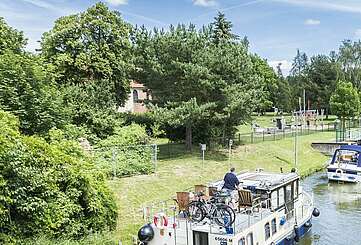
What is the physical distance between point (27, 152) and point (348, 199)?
67.5 ft

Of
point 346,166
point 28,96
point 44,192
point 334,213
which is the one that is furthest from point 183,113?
point 44,192

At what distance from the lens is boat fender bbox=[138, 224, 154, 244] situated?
14.6m

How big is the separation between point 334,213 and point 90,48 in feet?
82.8

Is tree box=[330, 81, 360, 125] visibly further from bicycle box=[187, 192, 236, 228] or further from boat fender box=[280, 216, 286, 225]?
bicycle box=[187, 192, 236, 228]

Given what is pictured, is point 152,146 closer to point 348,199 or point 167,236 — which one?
Answer: point 167,236

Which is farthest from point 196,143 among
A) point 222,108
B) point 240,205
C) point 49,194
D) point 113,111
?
point 49,194

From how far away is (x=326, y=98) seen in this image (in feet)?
270

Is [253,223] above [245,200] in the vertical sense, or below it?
below

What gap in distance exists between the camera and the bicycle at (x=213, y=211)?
13.6 metres

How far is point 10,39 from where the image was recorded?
27453 mm

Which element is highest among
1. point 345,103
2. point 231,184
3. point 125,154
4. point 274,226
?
point 345,103

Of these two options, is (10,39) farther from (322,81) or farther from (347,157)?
(322,81)

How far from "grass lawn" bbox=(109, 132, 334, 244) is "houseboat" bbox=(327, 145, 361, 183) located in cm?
259

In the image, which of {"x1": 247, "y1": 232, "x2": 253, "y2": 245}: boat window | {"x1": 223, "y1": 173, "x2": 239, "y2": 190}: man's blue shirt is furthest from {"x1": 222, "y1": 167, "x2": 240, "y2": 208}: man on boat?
{"x1": 247, "y1": 232, "x2": 253, "y2": 245}: boat window
